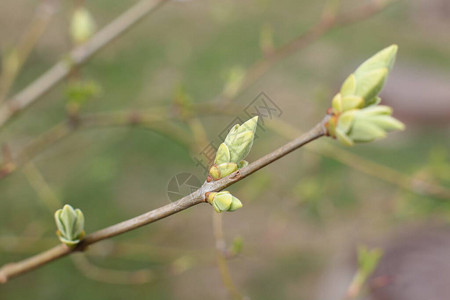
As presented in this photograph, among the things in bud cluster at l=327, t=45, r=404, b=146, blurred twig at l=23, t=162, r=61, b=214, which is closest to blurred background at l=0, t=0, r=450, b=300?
blurred twig at l=23, t=162, r=61, b=214

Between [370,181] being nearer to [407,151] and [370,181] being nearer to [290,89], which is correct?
[407,151]

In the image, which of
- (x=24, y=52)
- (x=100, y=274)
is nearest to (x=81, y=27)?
(x=24, y=52)

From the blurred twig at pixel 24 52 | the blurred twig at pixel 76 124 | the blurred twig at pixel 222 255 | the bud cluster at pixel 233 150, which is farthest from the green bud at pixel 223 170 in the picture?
the blurred twig at pixel 24 52

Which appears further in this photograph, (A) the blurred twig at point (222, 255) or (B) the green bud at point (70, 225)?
(A) the blurred twig at point (222, 255)

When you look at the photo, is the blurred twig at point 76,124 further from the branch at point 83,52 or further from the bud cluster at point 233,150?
the bud cluster at point 233,150

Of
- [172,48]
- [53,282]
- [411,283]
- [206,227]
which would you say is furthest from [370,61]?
Result: [172,48]

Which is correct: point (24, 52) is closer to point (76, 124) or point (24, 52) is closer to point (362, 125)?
point (76, 124)
